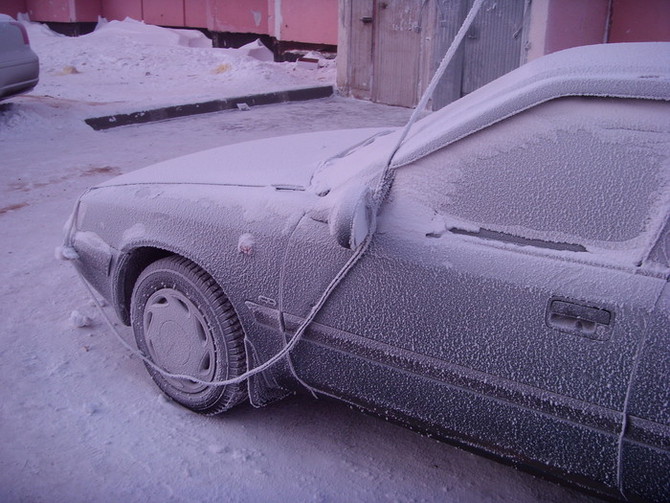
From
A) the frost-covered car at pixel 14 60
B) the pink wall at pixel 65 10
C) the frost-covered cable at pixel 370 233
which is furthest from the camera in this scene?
the pink wall at pixel 65 10

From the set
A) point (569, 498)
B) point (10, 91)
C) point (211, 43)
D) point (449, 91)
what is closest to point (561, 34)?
point (449, 91)

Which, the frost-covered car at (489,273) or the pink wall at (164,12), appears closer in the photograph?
the frost-covered car at (489,273)

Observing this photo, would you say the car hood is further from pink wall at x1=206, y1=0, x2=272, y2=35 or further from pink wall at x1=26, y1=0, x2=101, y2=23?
pink wall at x1=26, y1=0, x2=101, y2=23

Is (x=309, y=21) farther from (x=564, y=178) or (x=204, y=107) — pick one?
(x=564, y=178)

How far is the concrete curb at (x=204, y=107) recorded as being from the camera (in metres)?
9.16

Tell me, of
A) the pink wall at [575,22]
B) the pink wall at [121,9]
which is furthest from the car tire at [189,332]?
the pink wall at [121,9]

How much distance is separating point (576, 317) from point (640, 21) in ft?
25.7

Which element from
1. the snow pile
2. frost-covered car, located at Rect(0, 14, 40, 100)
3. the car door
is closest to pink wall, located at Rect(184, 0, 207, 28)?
the snow pile

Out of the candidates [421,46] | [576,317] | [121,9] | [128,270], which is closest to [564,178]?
[576,317]

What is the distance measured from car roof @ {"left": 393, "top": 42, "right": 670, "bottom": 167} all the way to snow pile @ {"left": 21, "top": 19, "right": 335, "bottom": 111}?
818 cm

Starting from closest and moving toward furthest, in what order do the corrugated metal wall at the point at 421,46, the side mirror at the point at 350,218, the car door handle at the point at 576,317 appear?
the car door handle at the point at 576,317
the side mirror at the point at 350,218
the corrugated metal wall at the point at 421,46

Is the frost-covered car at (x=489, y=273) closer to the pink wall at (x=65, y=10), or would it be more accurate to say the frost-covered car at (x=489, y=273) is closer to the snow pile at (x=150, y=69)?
the snow pile at (x=150, y=69)

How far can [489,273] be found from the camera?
1.98 metres

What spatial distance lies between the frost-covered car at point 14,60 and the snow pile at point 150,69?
4.62 feet
